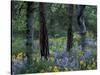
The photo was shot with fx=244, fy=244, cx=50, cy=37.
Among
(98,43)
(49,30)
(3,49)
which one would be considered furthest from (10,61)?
(98,43)

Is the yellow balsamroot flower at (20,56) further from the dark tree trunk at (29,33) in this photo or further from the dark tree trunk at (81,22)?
the dark tree trunk at (81,22)

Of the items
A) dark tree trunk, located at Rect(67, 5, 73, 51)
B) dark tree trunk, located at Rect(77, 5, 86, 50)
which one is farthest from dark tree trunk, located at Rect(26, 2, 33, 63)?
dark tree trunk, located at Rect(77, 5, 86, 50)

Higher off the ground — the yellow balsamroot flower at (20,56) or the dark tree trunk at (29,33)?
the dark tree trunk at (29,33)

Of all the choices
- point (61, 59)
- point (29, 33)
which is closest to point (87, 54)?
point (61, 59)

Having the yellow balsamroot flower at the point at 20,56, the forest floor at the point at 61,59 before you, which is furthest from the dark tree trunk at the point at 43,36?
the yellow balsamroot flower at the point at 20,56

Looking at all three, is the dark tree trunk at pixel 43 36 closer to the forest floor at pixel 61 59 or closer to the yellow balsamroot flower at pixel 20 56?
the forest floor at pixel 61 59

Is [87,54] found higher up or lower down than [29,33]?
lower down

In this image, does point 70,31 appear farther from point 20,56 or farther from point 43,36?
point 20,56

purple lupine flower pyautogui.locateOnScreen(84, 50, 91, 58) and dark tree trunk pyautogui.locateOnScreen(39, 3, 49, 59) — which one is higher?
dark tree trunk pyautogui.locateOnScreen(39, 3, 49, 59)

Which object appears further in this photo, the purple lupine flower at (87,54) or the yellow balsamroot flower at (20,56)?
the purple lupine flower at (87,54)

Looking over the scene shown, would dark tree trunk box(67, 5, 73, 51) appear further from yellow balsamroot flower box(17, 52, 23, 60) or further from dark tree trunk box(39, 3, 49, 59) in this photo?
yellow balsamroot flower box(17, 52, 23, 60)

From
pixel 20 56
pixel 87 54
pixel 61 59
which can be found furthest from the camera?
pixel 87 54

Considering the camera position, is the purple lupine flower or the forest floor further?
the purple lupine flower

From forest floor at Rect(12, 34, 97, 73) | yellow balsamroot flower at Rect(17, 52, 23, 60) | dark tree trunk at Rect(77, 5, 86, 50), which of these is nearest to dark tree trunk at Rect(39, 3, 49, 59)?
forest floor at Rect(12, 34, 97, 73)
